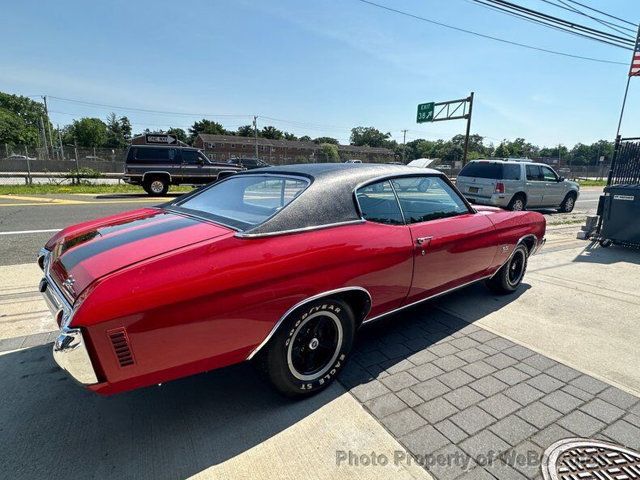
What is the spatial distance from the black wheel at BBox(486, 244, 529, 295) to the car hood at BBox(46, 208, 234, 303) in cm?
329

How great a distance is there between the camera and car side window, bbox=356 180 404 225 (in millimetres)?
2672

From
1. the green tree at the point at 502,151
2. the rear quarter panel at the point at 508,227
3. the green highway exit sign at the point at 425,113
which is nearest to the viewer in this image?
the rear quarter panel at the point at 508,227

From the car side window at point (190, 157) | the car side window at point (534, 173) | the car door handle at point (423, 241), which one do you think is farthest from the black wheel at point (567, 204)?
the car side window at point (190, 157)

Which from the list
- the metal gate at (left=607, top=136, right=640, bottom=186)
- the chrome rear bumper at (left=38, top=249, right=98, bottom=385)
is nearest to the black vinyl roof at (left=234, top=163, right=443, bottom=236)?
the chrome rear bumper at (left=38, top=249, right=98, bottom=385)

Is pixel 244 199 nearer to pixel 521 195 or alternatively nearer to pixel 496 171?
pixel 496 171

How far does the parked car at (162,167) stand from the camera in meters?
14.5

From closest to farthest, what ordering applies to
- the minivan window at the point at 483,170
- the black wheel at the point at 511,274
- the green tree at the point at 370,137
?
the black wheel at the point at 511,274 → the minivan window at the point at 483,170 → the green tree at the point at 370,137

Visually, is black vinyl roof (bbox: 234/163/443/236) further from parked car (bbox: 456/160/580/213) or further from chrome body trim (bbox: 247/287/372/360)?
parked car (bbox: 456/160/580/213)

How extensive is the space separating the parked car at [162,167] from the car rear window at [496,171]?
1093cm

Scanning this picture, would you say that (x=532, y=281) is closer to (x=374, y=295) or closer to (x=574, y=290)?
(x=574, y=290)

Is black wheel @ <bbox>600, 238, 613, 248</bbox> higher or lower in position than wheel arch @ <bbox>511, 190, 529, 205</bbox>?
lower

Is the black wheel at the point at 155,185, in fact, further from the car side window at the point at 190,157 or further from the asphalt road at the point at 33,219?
Answer: the asphalt road at the point at 33,219

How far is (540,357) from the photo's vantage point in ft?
9.59

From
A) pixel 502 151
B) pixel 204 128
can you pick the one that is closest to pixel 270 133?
pixel 204 128
